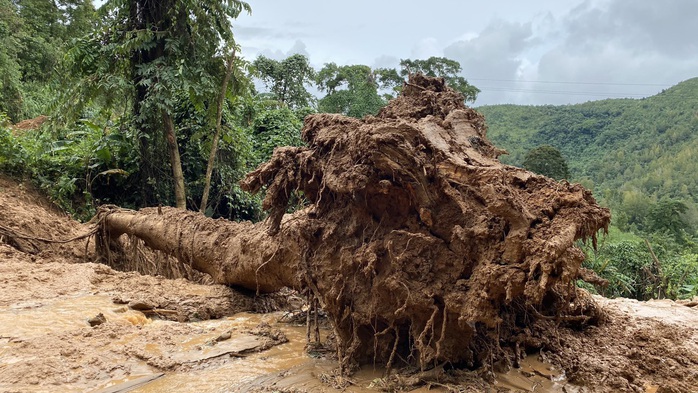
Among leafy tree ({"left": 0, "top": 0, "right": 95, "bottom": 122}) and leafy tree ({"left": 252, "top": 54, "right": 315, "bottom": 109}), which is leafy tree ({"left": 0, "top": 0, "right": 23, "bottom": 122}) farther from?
leafy tree ({"left": 252, "top": 54, "right": 315, "bottom": 109})

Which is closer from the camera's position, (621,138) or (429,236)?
(429,236)

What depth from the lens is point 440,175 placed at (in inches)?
118

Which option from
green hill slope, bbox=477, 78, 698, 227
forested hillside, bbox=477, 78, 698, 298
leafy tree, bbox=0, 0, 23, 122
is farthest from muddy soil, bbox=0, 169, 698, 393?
green hill slope, bbox=477, 78, 698, 227

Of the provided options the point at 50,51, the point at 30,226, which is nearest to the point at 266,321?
the point at 30,226

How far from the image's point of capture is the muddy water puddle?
2.94 meters

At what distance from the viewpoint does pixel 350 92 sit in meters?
22.5

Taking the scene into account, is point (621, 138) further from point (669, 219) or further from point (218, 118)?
point (218, 118)

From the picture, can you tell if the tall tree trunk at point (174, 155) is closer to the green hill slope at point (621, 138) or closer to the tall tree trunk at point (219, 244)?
the tall tree trunk at point (219, 244)

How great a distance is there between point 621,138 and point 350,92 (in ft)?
132

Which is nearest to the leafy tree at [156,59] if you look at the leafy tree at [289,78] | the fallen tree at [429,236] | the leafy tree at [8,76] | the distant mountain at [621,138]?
the fallen tree at [429,236]

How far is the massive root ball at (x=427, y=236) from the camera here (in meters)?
2.66

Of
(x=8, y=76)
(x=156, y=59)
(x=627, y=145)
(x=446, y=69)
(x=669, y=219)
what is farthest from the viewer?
(x=627, y=145)

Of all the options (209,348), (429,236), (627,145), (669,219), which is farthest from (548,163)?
(627,145)

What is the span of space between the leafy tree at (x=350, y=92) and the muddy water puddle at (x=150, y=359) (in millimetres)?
15531
